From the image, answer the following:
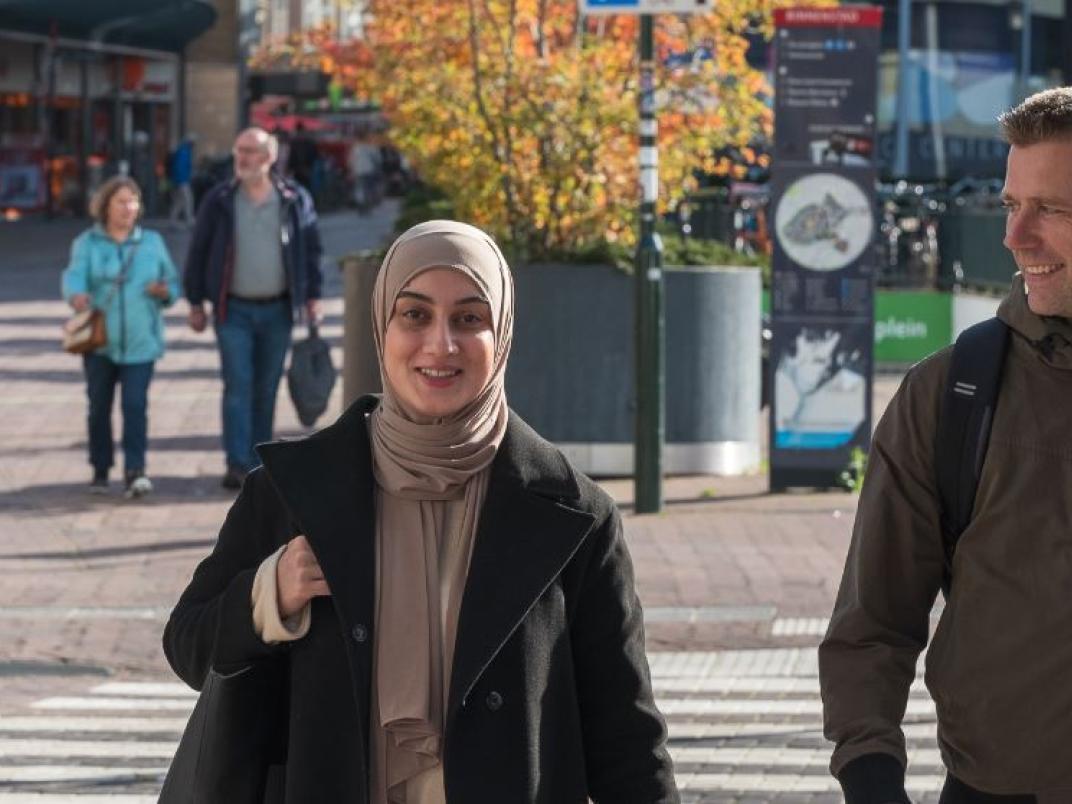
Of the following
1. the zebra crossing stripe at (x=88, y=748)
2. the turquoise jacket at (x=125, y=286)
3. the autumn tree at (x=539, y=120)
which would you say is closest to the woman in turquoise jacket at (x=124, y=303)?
the turquoise jacket at (x=125, y=286)

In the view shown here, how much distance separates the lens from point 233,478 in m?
13.5

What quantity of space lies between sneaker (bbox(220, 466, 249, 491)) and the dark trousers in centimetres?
1009

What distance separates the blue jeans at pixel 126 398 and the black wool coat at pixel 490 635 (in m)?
9.60

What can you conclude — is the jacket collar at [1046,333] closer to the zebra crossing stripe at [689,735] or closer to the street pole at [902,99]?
the zebra crossing stripe at [689,735]

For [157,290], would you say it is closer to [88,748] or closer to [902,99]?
[88,748]

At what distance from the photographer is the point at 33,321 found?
2566 centimetres

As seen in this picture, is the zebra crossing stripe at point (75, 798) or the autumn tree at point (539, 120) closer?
the zebra crossing stripe at point (75, 798)

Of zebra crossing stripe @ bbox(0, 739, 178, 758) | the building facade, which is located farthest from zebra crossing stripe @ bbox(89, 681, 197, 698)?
the building facade

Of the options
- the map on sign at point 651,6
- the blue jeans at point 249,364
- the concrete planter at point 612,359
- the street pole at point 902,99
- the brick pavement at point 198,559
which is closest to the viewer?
the brick pavement at point 198,559

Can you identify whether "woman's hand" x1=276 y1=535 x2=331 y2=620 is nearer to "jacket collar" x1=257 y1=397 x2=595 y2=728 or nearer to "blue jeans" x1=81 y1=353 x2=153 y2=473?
"jacket collar" x1=257 y1=397 x2=595 y2=728

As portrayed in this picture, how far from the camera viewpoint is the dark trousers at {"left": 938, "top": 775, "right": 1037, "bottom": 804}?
343 cm

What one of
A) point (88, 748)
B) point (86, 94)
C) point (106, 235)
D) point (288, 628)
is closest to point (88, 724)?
point (88, 748)

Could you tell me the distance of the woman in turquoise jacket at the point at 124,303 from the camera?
13133 millimetres

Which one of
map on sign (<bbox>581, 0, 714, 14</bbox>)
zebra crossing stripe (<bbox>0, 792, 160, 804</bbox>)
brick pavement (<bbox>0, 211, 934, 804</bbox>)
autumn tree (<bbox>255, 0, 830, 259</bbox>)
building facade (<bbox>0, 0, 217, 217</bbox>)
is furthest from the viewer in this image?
building facade (<bbox>0, 0, 217, 217</bbox>)
